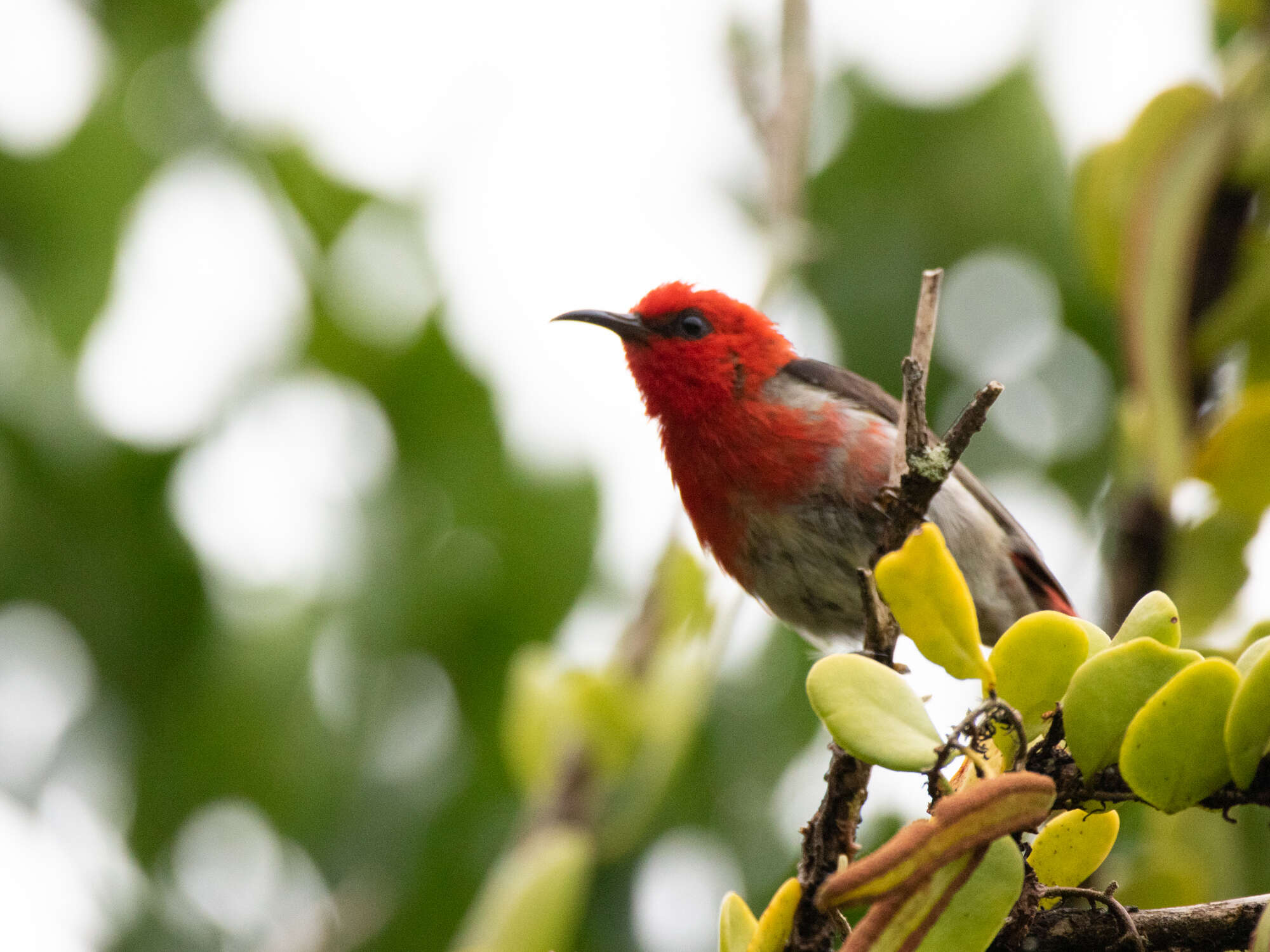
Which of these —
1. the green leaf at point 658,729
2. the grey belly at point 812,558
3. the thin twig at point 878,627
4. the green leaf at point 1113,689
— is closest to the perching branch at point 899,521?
the thin twig at point 878,627

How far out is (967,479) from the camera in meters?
4.03

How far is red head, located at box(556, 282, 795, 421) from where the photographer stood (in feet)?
12.9

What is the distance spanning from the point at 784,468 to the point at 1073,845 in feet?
7.28

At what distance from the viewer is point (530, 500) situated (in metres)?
4.32

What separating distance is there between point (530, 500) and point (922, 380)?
269cm

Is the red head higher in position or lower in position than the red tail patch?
higher

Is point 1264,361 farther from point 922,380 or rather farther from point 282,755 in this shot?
point 282,755

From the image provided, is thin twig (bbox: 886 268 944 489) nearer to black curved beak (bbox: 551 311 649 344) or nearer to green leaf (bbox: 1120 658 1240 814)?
green leaf (bbox: 1120 658 1240 814)

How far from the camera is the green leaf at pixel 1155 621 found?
4.60 feet

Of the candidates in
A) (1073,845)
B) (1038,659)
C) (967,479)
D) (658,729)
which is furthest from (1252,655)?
(967,479)

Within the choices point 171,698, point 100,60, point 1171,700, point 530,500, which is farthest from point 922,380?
point 100,60

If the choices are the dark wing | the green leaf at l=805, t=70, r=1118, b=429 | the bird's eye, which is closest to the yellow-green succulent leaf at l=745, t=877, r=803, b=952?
the dark wing

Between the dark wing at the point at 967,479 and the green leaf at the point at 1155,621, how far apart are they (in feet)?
7.85

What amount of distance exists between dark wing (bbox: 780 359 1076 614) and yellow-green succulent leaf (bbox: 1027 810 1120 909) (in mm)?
2350
